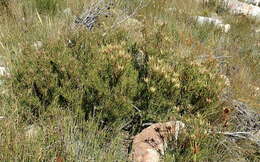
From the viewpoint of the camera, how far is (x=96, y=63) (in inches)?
95.0

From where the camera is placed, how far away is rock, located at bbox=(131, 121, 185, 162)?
2.01m

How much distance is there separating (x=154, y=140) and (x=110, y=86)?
0.61 m

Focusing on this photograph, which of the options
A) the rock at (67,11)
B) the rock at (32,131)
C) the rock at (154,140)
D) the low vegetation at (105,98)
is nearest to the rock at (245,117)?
the low vegetation at (105,98)

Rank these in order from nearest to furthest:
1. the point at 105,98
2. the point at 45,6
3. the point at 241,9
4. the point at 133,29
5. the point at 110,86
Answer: the point at 105,98 → the point at 110,86 → the point at 133,29 → the point at 45,6 → the point at 241,9

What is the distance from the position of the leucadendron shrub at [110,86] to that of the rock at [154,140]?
0.53 ft

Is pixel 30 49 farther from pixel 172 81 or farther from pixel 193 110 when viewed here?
pixel 193 110

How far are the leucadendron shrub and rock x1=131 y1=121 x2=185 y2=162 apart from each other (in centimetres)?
16

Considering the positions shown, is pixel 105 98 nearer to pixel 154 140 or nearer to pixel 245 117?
pixel 154 140

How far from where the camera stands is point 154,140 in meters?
2.14

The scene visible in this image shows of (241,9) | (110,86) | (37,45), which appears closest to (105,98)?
(110,86)

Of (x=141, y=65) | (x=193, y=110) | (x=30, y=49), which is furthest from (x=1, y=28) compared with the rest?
(x=193, y=110)

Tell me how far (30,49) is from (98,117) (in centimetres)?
118

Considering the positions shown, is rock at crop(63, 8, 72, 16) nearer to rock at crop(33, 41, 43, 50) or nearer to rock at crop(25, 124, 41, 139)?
rock at crop(33, 41, 43, 50)

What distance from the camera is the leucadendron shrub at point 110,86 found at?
2262 mm
